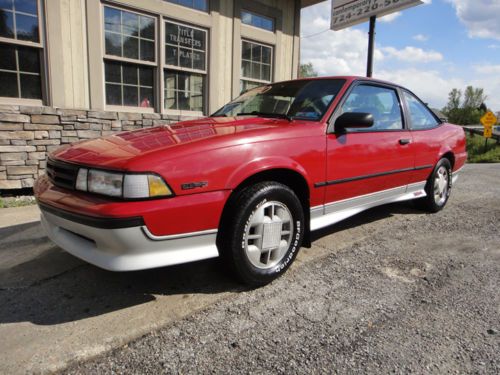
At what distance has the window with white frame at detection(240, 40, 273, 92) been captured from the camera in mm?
8000

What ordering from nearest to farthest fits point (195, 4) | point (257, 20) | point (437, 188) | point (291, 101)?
point (291, 101)
point (437, 188)
point (195, 4)
point (257, 20)

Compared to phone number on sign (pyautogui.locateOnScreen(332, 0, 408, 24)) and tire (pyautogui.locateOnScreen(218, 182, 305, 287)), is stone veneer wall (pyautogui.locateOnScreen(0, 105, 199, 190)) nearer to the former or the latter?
tire (pyautogui.locateOnScreen(218, 182, 305, 287))

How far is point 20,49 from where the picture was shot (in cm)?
527

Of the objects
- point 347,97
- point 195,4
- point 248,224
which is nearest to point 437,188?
point 347,97

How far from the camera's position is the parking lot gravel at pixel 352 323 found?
1.80 m

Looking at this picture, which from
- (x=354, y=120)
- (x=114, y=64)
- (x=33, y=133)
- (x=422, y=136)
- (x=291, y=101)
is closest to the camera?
(x=354, y=120)

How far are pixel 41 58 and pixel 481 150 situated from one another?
2090cm

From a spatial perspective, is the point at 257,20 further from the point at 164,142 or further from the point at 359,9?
the point at 164,142

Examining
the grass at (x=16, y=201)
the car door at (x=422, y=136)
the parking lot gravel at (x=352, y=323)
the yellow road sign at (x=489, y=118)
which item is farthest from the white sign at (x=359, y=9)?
the yellow road sign at (x=489, y=118)

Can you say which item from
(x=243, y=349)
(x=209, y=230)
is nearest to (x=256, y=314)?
(x=243, y=349)

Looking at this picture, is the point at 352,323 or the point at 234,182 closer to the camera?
the point at 352,323

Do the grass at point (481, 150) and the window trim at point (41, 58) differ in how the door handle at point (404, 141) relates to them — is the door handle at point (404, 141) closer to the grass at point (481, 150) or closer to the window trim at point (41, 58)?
the window trim at point (41, 58)

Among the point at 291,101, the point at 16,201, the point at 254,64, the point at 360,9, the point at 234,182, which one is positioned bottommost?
the point at 16,201

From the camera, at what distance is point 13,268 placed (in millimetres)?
2898
